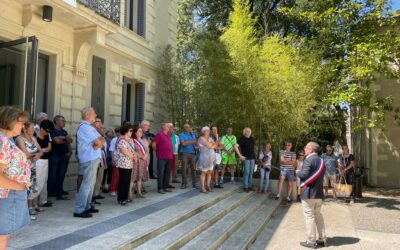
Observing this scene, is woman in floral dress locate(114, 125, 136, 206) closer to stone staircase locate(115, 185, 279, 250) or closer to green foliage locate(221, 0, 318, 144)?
stone staircase locate(115, 185, 279, 250)

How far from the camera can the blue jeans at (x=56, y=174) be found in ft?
21.3

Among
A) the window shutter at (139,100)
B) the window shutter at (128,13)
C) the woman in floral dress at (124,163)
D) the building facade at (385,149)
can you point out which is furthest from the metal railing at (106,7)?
the building facade at (385,149)

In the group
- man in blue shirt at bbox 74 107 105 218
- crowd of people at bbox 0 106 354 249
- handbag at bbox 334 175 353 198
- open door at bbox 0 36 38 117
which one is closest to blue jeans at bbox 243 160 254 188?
crowd of people at bbox 0 106 354 249

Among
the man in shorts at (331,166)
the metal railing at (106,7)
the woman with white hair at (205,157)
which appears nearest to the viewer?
the metal railing at (106,7)

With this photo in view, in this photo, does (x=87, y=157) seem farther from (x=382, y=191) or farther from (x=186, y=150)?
(x=382, y=191)

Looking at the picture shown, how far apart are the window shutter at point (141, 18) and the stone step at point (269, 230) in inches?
277

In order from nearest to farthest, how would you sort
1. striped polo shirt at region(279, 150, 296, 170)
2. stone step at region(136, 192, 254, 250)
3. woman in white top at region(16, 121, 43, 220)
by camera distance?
stone step at region(136, 192, 254, 250)
woman in white top at region(16, 121, 43, 220)
striped polo shirt at region(279, 150, 296, 170)

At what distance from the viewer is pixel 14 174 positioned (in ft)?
9.87

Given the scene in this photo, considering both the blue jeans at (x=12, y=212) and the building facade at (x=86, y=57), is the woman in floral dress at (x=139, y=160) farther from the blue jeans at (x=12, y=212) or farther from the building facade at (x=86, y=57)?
the blue jeans at (x=12, y=212)

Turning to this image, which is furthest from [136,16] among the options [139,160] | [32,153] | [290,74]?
[32,153]

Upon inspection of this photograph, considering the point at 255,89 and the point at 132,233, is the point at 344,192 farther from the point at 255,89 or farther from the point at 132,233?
the point at 132,233

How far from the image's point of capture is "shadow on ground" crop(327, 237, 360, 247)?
6.40m

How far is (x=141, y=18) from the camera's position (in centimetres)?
1205

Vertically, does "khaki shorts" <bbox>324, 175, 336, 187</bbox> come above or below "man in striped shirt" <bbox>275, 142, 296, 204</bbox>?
below
